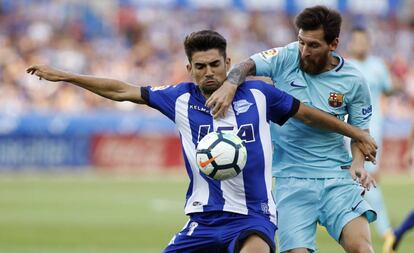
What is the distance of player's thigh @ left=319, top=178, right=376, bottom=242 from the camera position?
7.85 meters

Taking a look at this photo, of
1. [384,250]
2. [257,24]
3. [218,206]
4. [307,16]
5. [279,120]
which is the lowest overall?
[384,250]

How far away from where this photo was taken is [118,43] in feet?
89.5

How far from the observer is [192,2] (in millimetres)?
28672

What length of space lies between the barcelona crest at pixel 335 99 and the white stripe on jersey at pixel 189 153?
1.18 metres

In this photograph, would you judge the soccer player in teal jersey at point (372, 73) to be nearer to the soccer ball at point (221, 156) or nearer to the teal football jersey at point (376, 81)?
the teal football jersey at point (376, 81)

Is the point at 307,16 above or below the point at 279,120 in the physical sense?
above

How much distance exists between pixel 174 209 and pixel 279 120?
9.75m

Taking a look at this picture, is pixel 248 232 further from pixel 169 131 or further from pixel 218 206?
pixel 169 131

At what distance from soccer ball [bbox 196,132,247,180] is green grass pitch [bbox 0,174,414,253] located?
513 cm

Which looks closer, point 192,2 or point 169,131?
point 169,131

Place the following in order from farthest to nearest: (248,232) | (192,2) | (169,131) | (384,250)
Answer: (192,2) → (169,131) → (384,250) → (248,232)

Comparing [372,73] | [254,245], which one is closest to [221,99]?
[254,245]

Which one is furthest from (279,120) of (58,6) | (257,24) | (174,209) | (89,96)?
(257,24)

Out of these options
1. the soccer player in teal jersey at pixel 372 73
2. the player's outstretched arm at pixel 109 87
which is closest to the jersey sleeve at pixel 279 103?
the player's outstretched arm at pixel 109 87
